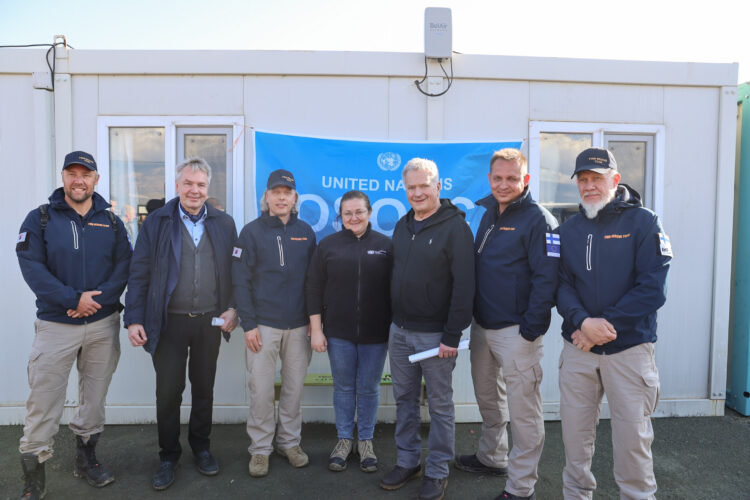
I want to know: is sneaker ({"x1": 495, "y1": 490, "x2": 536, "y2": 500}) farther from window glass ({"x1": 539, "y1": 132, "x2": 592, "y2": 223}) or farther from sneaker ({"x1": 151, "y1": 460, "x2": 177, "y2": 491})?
window glass ({"x1": 539, "y1": 132, "x2": 592, "y2": 223})

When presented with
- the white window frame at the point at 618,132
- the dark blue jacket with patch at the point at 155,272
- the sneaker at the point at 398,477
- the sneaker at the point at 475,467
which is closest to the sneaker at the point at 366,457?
the sneaker at the point at 398,477

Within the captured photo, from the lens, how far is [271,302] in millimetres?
3154

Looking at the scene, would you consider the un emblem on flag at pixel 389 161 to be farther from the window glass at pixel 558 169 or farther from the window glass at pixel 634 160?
the window glass at pixel 634 160

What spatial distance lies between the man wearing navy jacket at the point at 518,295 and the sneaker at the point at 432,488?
0.36 meters

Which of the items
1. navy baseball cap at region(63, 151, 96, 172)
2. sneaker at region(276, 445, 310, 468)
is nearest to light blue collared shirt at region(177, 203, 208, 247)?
navy baseball cap at region(63, 151, 96, 172)

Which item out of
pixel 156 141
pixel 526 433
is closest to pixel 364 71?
pixel 156 141

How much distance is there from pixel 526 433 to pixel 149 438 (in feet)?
9.75

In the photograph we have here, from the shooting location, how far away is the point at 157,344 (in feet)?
9.95

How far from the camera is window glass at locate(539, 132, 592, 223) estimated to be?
405 cm

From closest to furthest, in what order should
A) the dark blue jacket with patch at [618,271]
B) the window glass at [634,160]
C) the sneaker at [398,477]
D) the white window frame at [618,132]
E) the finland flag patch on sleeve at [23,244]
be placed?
the dark blue jacket with patch at [618,271]
the finland flag patch on sleeve at [23,244]
the sneaker at [398,477]
the white window frame at [618,132]
the window glass at [634,160]

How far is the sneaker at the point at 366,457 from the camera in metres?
3.20

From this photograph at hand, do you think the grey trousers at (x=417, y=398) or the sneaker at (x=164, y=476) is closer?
the grey trousers at (x=417, y=398)

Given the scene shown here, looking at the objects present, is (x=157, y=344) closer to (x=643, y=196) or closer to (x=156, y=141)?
(x=156, y=141)

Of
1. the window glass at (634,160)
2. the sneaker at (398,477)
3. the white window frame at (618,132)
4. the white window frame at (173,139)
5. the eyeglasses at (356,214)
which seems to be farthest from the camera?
the window glass at (634,160)
